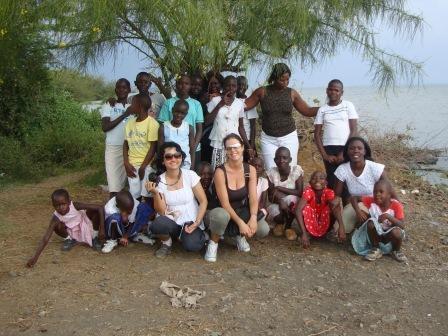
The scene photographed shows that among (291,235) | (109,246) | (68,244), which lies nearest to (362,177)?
(291,235)

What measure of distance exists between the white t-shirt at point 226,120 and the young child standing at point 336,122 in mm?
846

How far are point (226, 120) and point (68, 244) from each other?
79.7 inches

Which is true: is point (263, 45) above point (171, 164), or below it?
above

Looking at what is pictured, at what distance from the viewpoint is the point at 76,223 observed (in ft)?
16.3

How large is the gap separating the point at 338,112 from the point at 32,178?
5.90 meters

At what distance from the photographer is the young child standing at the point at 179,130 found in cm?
500

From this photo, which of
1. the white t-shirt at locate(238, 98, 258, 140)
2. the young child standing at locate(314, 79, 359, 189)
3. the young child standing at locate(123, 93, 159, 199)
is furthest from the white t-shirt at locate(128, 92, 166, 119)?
the young child standing at locate(314, 79, 359, 189)

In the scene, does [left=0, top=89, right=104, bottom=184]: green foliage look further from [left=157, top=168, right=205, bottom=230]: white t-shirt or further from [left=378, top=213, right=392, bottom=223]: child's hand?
[left=378, top=213, right=392, bottom=223]: child's hand

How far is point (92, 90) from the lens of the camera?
868 inches

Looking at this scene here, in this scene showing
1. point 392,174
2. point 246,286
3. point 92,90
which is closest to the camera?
point 246,286

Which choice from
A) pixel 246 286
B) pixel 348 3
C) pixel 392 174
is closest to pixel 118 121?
pixel 246 286

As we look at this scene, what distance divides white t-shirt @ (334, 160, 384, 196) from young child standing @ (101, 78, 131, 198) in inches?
89.2

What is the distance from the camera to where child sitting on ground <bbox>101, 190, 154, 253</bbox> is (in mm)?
4867

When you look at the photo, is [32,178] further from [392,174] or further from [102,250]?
[392,174]
